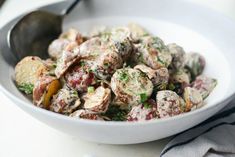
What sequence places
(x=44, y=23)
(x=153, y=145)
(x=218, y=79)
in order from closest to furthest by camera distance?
(x=153, y=145), (x=218, y=79), (x=44, y=23)

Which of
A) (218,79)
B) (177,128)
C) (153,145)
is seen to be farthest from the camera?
(218,79)

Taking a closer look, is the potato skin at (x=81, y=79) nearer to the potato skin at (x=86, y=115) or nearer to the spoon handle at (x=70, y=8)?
the potato skin at (x=86, y=115)

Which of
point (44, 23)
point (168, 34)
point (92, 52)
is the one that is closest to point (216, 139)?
point (92, 52)

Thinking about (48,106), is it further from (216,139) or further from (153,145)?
(216,139)

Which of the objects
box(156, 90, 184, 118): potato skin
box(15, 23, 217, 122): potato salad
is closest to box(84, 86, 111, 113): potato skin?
box(15, 23, 217, 122): potato salad

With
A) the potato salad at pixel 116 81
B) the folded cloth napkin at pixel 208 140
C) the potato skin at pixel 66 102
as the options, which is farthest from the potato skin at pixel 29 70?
the folded cloth napkin at pixel 208 140

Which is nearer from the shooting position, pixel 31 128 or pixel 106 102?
pixel 106 102

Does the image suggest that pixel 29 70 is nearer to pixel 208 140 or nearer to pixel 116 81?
pixel 116 81

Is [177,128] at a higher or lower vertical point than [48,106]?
higher

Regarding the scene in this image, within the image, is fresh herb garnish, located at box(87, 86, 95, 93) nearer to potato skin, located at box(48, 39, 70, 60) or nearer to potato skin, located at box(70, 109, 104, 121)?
potato skin, located at box(70, 109, 104, 121)
